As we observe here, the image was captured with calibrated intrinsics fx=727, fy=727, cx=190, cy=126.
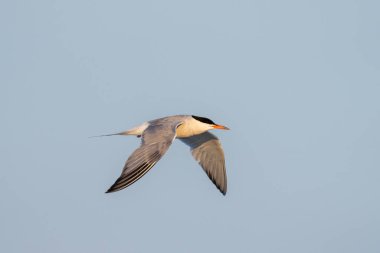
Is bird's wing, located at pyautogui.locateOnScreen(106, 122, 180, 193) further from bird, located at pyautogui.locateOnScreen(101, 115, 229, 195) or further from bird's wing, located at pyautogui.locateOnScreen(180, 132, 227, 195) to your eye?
bird's wing, located at pyautogui.locateOnScreen(180, 132, 227, 195)

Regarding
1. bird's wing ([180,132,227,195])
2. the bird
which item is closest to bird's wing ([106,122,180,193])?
the bird

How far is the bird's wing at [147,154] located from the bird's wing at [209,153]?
101 inches

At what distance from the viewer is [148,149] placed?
12422mm

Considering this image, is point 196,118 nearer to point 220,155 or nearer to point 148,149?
point 220,155

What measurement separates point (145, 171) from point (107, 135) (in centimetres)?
314

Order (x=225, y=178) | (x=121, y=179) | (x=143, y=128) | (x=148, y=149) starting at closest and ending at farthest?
1. (x=121, y=179)
2. (x=148, y=149)
3. (x=143, y=128)
4. (x=225, y=178)

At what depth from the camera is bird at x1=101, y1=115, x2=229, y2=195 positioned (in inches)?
456

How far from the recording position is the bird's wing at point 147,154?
11.2 m

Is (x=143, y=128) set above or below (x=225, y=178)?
above

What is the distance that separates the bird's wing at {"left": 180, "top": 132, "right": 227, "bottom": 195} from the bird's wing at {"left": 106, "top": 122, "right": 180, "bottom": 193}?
2576 mm

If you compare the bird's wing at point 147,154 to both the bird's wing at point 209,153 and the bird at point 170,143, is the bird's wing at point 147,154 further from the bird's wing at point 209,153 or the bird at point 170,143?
the bird's wing at point 209,153

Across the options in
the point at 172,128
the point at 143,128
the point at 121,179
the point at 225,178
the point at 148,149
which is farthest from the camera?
the point at 225,178

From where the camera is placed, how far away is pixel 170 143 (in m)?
12.8

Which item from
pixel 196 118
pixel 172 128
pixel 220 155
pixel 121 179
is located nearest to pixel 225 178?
pixel 220 155
